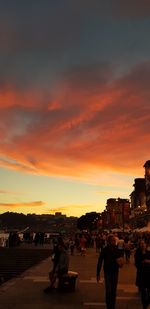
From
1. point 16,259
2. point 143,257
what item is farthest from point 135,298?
point 16,259

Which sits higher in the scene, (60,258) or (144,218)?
(144,218)

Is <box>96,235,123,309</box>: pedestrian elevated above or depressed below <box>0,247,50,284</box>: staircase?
below

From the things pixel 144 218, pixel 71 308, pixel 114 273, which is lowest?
pixel 71 308

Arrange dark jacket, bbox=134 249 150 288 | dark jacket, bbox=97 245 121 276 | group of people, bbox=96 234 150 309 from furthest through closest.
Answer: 1. dark jacket, bbox=134 249 150 288
2. dark jacket, bbox=97 245 121 276
3. group of people, bbox=96 234 150 309

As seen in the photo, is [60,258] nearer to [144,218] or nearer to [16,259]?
[16,259]

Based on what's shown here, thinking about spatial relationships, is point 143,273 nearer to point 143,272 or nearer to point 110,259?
point 143,272

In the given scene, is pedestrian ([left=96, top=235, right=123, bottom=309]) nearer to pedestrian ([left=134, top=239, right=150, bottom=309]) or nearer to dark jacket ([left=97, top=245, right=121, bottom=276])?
dark jacket ([left=97, top=245, right=121, bottom=276])

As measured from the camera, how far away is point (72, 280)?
18.0 m

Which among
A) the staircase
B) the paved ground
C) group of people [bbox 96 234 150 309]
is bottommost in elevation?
the paved ground

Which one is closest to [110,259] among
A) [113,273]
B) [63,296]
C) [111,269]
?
[111,269]

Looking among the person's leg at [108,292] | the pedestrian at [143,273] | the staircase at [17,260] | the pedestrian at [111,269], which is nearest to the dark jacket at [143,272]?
the pedestrian at [143,273]

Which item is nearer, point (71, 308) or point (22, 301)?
point (71, 308)

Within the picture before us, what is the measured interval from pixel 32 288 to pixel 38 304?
4.48 meters

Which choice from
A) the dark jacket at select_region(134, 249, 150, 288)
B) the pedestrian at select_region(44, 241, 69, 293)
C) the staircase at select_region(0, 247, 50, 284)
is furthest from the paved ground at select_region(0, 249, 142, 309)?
the staircase at select_region(0, 247, 50, 284)
